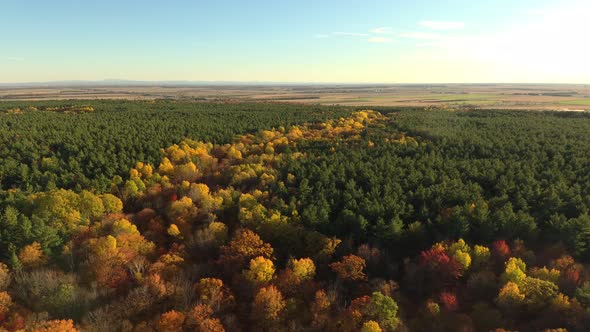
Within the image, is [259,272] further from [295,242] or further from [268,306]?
[295,242]

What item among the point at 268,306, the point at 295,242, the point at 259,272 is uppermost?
the point at 295,242

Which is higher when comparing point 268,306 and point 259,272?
point 259,272

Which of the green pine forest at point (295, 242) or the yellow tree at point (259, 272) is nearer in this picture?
the green pine forest at point (295, 242)

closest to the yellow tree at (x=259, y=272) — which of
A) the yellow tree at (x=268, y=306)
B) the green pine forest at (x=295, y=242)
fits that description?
the green pine forest at (x=295, y=242)

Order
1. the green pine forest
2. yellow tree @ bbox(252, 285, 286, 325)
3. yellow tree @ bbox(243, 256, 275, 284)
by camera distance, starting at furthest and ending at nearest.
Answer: yellow tree @ bbox(243, 256, 275, 284)
yellow tree @ bbox(252, 285, 286, 325)
the green pine forest

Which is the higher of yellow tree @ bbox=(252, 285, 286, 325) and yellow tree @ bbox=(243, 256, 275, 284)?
yellow tree @ bbox=(243, 256, 275, 284)

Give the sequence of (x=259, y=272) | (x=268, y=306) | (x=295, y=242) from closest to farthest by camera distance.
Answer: (x=268, y=306), (x=259, y=272), (x=295, y=242)

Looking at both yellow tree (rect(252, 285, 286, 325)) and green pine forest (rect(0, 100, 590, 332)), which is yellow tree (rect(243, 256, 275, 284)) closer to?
green pine forest (rect(0, 100, 590, 332))

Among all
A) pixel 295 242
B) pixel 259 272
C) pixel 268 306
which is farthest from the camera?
pixel 295 242

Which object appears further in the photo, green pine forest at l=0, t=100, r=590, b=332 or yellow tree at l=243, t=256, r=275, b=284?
yellow tree at l=243, t=256, r=275, b=284

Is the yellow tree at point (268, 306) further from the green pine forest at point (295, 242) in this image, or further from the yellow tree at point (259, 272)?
the yellow tree at point (259, 272)

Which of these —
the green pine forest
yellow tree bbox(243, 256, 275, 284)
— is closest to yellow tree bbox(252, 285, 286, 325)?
the green pine forest

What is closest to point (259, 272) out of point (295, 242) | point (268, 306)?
point (268, 306)

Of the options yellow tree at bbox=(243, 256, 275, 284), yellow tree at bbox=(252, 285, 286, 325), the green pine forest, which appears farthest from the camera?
yellow tree at bbox=(243, 256, 275, 284)
